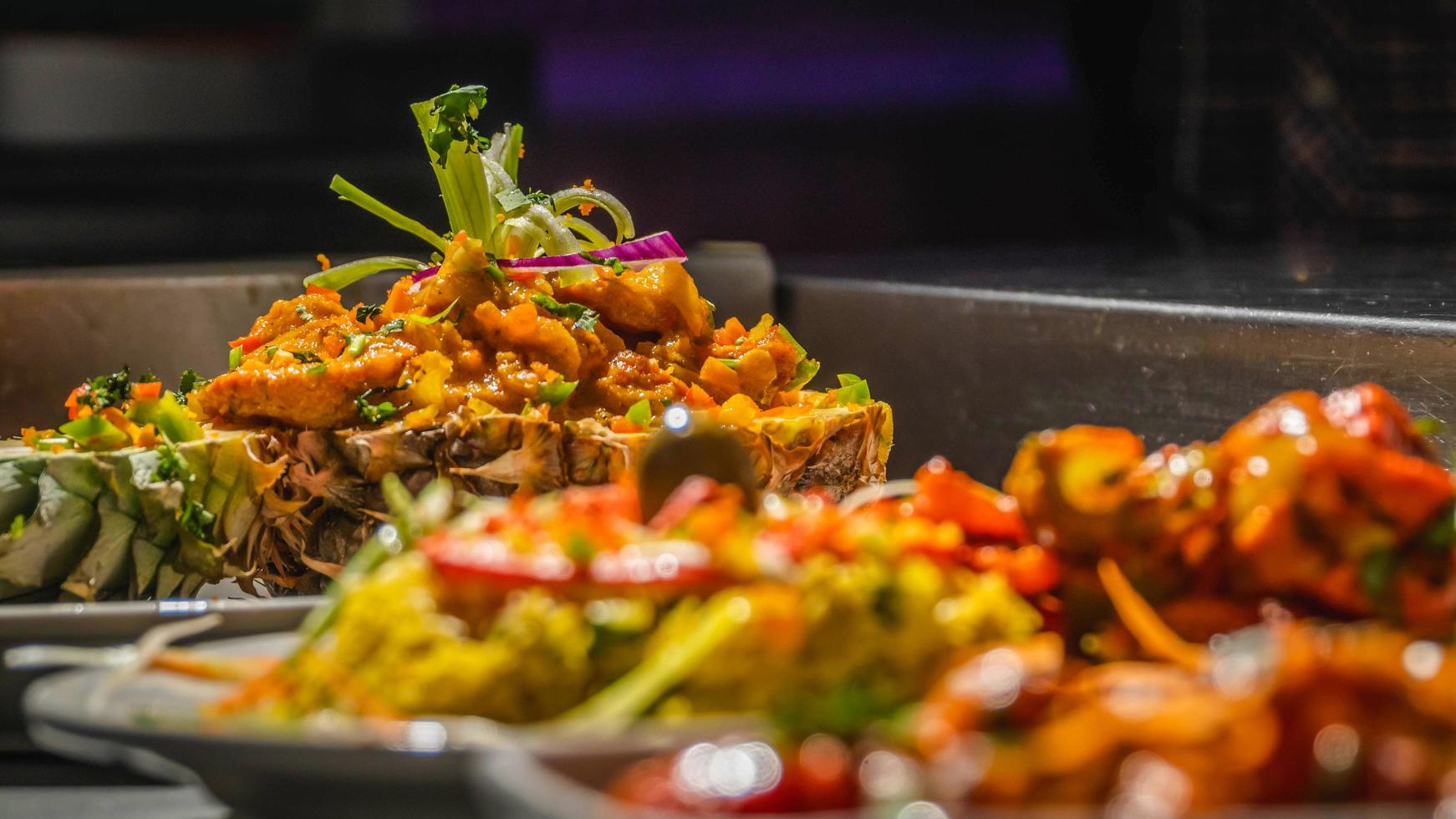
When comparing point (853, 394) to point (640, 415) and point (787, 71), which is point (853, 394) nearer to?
point (640, 415)

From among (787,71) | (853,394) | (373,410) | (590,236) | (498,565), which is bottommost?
(787,71)

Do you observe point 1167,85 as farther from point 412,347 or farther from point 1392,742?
point 1392,742

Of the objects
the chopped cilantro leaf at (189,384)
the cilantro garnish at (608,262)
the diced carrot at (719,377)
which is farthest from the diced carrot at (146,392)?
the diced carrot at (719,377)

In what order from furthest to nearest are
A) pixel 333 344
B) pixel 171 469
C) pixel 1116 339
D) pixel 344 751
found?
pixel 1116 339, pixel 333 344, pixel 171 469, pixel 344 751

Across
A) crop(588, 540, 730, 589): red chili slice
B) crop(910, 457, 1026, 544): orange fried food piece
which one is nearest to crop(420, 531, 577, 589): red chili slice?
crop(588, 540, 730, 589): red chili slice

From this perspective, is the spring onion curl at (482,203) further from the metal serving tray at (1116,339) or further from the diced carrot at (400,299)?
the metal serving tray at (1116,339)

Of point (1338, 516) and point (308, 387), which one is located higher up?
point (1338, 516)

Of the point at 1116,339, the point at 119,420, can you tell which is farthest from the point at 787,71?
the point at 119,420
